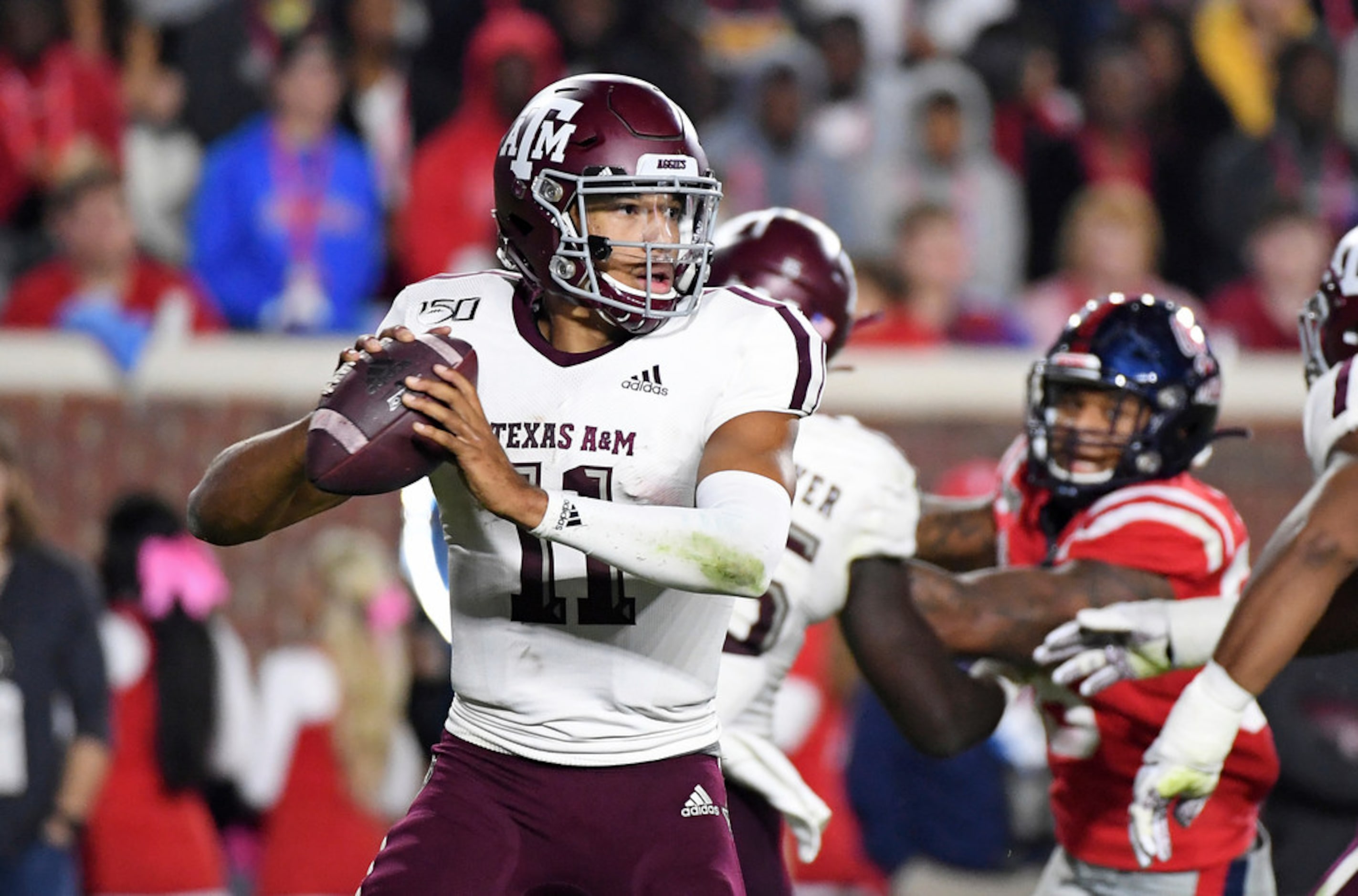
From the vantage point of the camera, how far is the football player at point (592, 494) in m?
3.42

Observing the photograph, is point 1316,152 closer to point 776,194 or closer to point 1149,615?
point 776,194

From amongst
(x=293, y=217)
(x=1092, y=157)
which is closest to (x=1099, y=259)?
(x=1092, y=157)

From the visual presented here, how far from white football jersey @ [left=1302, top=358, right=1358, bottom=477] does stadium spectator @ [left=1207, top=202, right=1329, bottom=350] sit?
542 cm

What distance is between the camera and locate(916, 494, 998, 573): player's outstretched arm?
4.91 metres

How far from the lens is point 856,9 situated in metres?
10.4

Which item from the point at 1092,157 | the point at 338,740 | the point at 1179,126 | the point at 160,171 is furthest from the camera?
the point at 1179,126

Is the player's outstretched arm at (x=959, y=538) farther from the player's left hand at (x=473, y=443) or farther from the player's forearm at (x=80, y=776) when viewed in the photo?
the player's forearm at (x=80, y=776)

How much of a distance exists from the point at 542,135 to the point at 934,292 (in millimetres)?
5501

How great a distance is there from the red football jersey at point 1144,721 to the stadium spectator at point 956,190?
5.17 m

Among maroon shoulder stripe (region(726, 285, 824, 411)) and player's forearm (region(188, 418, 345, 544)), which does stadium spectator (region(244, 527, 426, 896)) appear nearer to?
player's forearm (region(188, 418, 345, 544))

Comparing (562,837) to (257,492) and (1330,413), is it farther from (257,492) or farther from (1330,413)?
(1330,413)

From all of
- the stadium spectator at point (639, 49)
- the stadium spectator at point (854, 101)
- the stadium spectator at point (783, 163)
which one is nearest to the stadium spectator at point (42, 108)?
the stadium spectator at point (639, 49)

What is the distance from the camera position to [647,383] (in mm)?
3492

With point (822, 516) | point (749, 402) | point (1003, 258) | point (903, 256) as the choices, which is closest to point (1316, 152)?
point (1003, 258)
